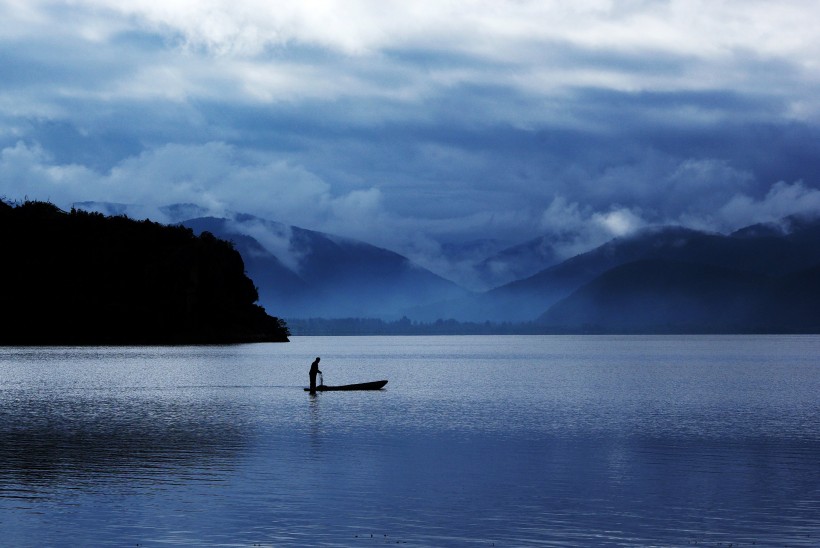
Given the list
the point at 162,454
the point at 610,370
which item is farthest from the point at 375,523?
the point at 610,370

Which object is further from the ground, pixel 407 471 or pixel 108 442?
pixel 108 442

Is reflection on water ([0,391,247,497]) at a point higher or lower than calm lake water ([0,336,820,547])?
higher

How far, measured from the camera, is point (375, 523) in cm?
3828

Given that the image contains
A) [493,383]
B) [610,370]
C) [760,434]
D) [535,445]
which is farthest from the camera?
[610,370]

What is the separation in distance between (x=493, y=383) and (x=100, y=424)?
7291cm

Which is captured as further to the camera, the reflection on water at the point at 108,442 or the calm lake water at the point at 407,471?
the reflection on water at the point at 108,442

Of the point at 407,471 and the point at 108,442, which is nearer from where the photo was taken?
the point at 407,471

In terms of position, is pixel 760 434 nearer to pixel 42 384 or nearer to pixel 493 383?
pixel 493 383

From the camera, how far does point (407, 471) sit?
51.6m

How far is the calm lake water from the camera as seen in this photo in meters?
37.0

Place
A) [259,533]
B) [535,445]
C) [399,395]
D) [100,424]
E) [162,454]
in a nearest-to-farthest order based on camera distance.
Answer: [259,533] < [162,454] < [535,445] < [100,424] < [399,395]

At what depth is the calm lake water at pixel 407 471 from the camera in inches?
1457

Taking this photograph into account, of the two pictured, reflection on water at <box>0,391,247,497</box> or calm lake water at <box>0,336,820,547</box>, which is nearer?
calm lake water at <box>0,336,820,547</box>

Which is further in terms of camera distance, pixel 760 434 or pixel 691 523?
pixel 760 434
